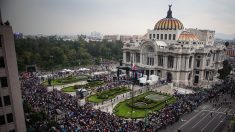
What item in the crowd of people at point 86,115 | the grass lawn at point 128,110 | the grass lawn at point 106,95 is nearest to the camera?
the crowd of people at point 86,115

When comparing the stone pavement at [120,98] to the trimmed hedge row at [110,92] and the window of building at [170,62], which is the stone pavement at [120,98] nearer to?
the trimmed hedge row at [110,92]

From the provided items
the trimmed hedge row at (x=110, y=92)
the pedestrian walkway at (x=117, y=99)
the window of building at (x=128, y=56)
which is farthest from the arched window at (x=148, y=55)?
the trimmed hedge row at (x=110, y=92)

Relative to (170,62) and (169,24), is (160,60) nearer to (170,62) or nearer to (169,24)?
(170,62)

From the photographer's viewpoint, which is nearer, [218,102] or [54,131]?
[54,131]

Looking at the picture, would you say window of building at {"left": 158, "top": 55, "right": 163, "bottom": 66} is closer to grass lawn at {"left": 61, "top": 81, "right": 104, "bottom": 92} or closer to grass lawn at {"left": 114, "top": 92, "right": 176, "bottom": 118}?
grass lawn at {"left": 61, "top": 81, "right": 104, "bottom": 92}

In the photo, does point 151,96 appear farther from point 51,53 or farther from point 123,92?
point 51,53

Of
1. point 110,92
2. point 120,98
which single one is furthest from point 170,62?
point 120,98

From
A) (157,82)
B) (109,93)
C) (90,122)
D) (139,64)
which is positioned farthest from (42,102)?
(139,64)
